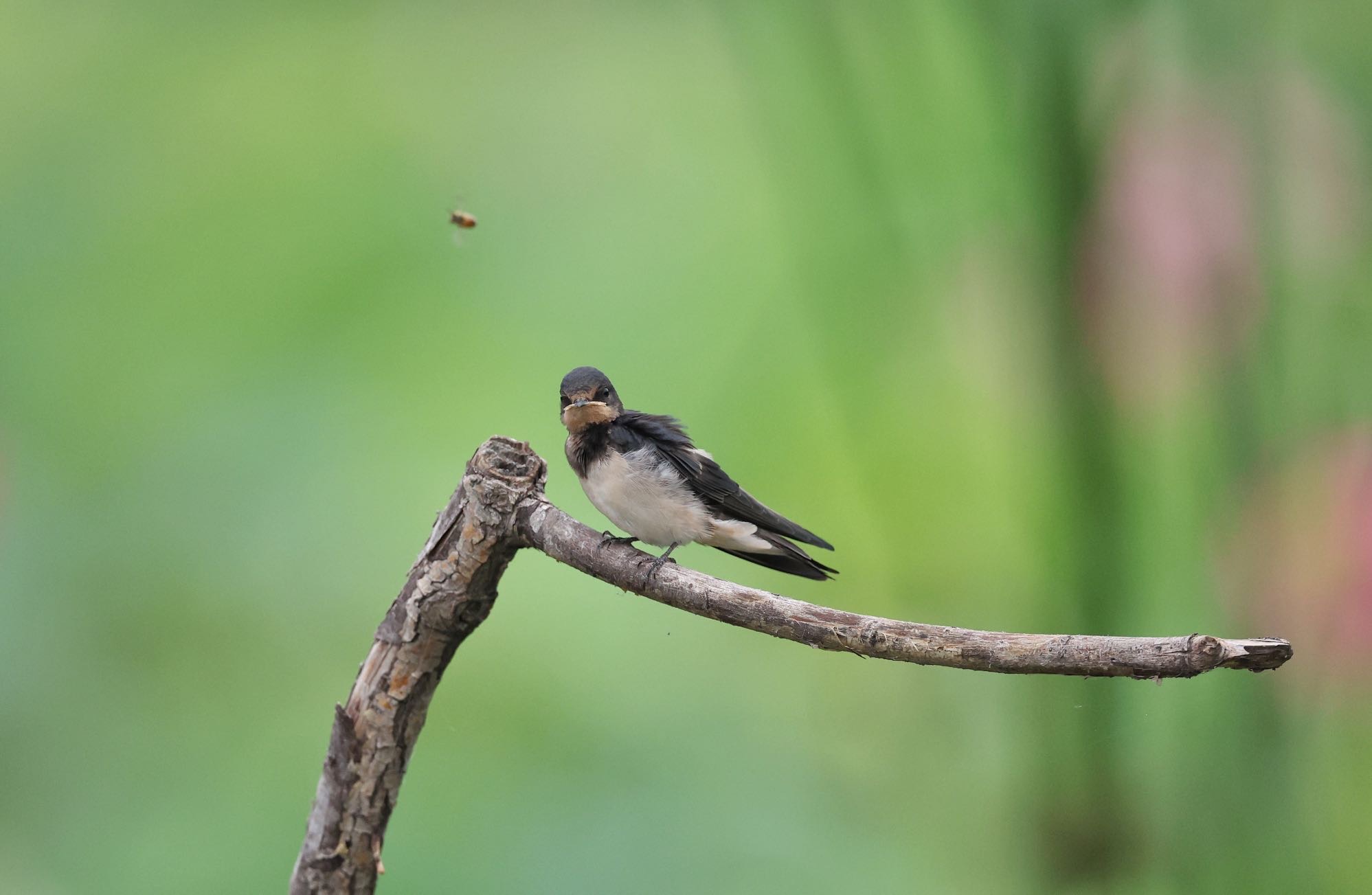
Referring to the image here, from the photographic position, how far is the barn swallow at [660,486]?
4.95 feet

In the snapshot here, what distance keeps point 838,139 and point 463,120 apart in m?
0.88

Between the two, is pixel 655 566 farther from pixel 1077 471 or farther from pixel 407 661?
pixel 1077 471

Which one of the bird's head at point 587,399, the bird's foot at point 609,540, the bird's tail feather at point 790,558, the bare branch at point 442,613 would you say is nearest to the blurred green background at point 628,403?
the bird's tail feather at point 790,558

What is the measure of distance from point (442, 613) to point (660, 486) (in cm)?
30

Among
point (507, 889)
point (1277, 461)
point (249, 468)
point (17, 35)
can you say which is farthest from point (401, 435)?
point (1277, 461)

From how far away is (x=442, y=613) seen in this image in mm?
1376

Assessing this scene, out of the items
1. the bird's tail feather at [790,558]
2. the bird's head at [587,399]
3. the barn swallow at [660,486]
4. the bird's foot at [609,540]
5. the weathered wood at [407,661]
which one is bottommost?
the weathered wood at [407,661]

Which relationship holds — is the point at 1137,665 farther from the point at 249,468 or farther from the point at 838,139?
the point at 249,468

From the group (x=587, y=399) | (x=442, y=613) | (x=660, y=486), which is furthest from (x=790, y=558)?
(x=442, y=613)

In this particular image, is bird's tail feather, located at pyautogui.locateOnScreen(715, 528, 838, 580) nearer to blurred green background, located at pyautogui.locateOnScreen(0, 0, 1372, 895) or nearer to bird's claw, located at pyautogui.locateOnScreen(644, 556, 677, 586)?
bird's claw, located at pyautogui.locateOnScreen(644, 556, 677, 586)

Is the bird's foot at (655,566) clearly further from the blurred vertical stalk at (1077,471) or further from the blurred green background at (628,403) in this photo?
the blurred green background at (628,403)

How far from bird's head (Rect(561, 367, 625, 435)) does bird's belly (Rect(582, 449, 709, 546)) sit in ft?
0.18

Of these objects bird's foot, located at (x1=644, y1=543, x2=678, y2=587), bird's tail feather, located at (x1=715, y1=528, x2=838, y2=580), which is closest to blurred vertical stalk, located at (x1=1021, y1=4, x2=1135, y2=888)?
bird's tail feather, located at (x1=715, y1=528, x2=838, y2=580)

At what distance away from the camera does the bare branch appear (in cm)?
124
